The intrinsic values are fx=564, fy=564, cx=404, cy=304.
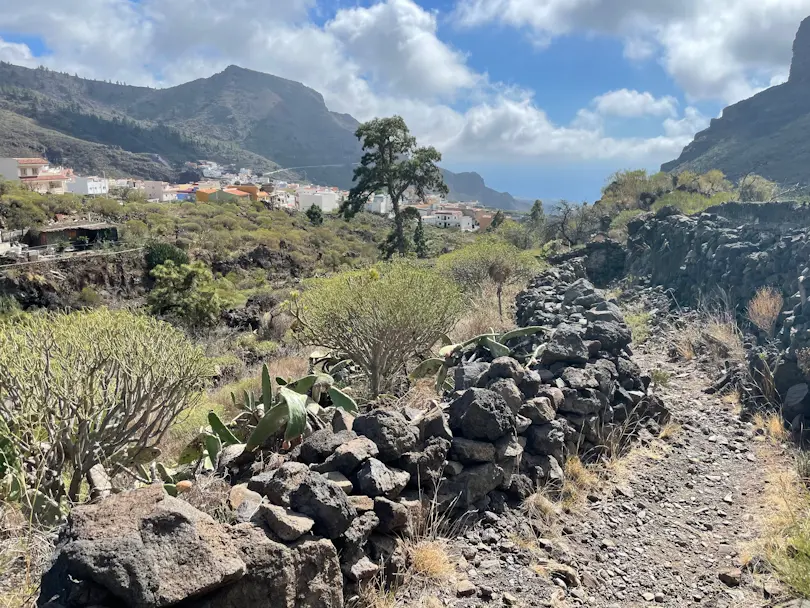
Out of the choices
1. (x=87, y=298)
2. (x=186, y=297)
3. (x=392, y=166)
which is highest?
(x=392, y=166)

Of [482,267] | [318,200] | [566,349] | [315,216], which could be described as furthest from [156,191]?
[566,349]

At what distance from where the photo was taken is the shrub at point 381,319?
18.7 feet

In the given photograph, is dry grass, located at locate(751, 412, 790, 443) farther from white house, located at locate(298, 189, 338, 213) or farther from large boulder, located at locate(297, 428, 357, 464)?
white house, located at locate(298, 189, 338, 213)

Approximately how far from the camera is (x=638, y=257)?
1586cm

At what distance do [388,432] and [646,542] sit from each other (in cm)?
187

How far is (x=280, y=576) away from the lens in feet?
7.20

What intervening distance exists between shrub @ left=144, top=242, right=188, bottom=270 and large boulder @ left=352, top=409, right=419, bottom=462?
87.8 ft

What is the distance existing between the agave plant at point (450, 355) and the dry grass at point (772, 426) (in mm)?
2219

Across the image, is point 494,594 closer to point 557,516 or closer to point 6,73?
point 557,516

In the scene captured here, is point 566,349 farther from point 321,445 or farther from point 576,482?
point 321,445

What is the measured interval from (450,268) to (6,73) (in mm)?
203732

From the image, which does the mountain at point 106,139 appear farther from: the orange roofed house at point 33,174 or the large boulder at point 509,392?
the large boulder at point 509,392

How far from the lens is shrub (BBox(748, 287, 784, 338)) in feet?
25.2

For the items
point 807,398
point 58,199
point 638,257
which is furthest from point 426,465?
point 58,199
